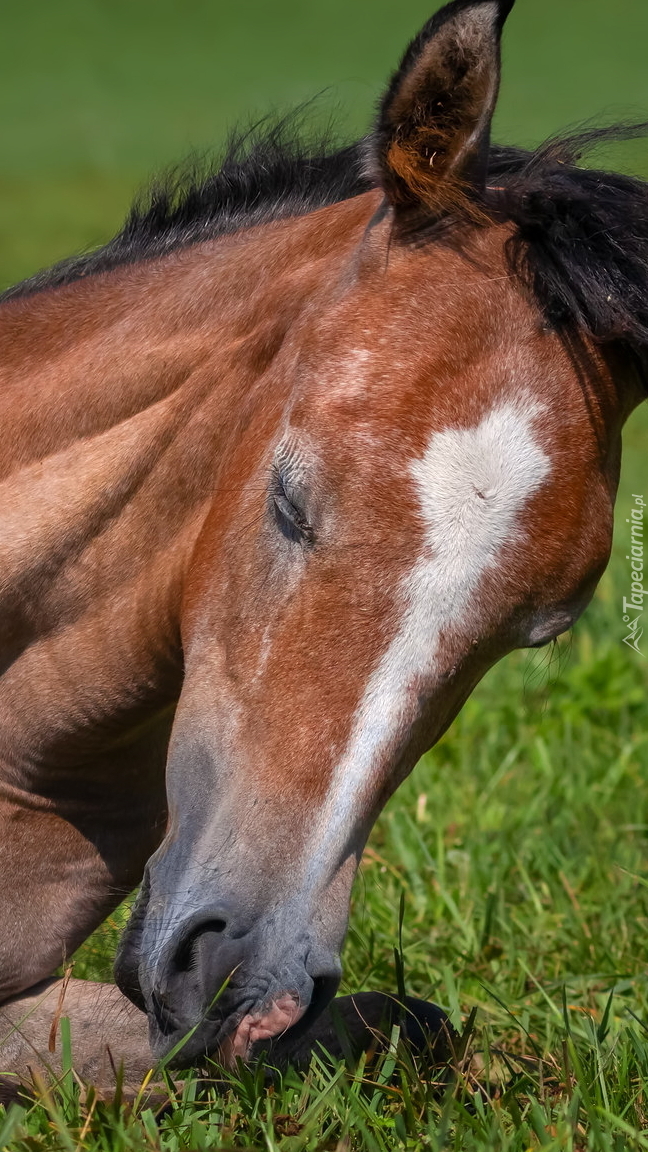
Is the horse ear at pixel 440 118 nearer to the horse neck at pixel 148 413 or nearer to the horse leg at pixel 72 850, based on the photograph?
the horse neck at pixel 148 413

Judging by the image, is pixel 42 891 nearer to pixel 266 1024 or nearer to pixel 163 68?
pixel 266 1024

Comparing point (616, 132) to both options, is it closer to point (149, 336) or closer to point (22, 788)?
point (149, 336)

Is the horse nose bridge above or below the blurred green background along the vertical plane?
above

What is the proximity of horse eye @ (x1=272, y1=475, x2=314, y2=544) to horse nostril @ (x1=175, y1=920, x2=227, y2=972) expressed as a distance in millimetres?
651

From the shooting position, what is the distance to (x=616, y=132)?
2.55 metres

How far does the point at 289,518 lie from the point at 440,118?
80cm

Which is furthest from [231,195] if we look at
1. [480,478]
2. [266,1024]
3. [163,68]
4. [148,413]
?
[163,68]

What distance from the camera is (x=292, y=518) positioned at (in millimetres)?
2170

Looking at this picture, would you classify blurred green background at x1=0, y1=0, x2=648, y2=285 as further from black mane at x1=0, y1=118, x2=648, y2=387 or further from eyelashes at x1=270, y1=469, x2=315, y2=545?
eyelashes at x1=270, y1=469, x2=315, y2=545

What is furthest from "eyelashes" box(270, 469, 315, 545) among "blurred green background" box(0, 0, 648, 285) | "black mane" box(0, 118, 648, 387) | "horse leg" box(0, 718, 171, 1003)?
"blurred green background" box(0, 0, 648, 285)

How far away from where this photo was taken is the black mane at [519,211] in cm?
219

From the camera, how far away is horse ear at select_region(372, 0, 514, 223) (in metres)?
2.19

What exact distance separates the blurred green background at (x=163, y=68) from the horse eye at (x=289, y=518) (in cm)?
1360

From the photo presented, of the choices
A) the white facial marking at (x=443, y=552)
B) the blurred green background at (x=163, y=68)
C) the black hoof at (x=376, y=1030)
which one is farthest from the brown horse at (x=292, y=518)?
the blurred green background at (x=163, y=68)
